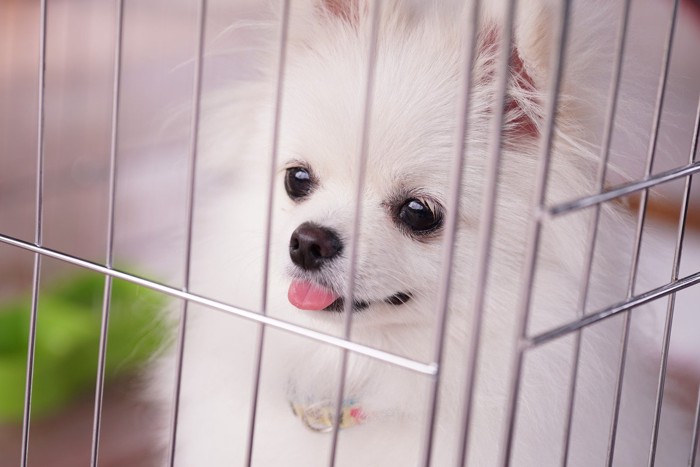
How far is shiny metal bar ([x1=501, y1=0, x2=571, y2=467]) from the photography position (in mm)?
779

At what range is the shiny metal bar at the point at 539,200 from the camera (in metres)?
0.78

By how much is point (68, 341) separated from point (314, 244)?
1291 mm

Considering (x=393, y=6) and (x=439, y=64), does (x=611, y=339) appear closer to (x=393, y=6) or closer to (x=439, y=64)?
(x=439, y=64)

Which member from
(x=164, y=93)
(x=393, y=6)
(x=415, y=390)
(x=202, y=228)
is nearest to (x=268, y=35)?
(x=393, y=6)

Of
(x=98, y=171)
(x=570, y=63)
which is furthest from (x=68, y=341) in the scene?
(x=570, y=63)

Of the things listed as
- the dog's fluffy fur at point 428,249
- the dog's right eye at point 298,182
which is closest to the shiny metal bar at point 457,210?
the dog's fluffy fur at point 428,249

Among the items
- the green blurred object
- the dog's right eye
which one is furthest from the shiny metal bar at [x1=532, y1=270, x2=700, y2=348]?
the green blurred object

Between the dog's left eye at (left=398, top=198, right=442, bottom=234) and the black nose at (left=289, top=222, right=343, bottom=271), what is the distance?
139mm

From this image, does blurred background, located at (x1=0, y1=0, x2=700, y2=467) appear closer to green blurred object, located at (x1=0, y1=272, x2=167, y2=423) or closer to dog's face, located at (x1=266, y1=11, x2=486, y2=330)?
green blurred object, located at (x1=0, y1=272, x2=167, y2=423)

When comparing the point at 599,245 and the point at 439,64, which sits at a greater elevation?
the point at 439,64

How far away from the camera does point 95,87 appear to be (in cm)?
268

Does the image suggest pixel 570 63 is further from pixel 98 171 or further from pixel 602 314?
pixel 98 171

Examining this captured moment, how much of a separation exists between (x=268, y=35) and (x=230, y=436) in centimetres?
76

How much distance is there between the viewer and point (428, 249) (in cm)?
137
